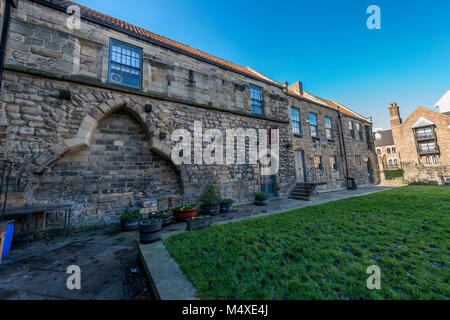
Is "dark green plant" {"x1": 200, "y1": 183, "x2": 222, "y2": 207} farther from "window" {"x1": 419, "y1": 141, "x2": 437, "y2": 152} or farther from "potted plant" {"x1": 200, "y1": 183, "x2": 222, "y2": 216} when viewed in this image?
"window" {"x1": 419, "y1": 141, "x2": 437, "y2": 152}

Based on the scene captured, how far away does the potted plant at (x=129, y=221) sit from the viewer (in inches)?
235

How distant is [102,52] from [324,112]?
16.6 m

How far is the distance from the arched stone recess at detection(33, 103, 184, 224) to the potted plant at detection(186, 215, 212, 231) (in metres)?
2.69

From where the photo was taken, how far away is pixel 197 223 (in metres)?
5.09

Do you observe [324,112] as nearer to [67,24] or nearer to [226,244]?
[226,244]

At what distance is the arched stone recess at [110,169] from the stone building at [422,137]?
33.6m

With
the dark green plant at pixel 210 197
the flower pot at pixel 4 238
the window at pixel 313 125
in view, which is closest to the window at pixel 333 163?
the window at pixel 313 125

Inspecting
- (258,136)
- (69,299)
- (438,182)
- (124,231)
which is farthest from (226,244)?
(438,182)

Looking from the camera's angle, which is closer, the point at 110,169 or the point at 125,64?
the point at 110,169

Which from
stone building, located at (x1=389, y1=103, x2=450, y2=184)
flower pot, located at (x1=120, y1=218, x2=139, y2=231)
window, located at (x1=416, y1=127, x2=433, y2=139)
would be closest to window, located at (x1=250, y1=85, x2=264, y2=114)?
flower pot, located at (x1=120, y1=218, x2=139, y2=231)

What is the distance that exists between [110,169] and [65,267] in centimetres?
395

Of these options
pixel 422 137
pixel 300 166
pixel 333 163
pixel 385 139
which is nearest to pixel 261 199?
pixel 300 166

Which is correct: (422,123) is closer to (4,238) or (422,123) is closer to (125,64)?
(125,64)
